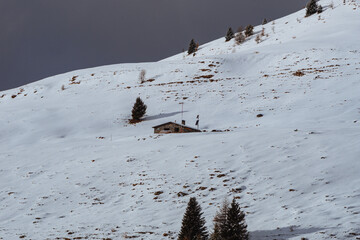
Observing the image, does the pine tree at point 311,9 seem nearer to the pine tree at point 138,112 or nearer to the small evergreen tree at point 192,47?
the small evergreen tree at point 192,47

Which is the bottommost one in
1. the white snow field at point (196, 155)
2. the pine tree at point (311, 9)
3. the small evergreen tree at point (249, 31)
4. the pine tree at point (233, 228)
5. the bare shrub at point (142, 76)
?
the pine tree at point (233, 228)

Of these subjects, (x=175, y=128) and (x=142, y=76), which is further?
(x=142, y=76)

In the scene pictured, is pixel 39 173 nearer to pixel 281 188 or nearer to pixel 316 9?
pixel 281 188

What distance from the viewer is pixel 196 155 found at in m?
28.7

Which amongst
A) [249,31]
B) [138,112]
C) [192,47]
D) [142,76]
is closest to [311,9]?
[249,31]

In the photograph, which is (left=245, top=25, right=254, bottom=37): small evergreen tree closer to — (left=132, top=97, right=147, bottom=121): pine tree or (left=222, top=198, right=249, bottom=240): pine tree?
(left=132, top=97, right=147, bottom=121): pine tree

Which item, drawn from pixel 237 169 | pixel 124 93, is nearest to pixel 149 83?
pixel 124 93

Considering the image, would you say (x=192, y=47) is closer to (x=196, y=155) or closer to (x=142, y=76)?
(x=142, y=76)

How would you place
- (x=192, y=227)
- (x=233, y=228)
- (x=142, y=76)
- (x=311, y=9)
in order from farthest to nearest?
(x=311, y=9) → (x=142, y=76) → (x=192, y=227) → (x=233, y=228)

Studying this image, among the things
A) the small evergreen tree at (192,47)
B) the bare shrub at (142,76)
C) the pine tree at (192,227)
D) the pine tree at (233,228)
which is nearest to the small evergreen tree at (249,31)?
the small evergreen tree at (192,47)

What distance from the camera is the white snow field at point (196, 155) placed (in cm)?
1842

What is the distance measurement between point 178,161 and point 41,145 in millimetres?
24252

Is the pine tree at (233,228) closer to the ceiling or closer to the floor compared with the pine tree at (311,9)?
closer to the floor

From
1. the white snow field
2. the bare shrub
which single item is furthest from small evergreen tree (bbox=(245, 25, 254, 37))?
the bare shrub
